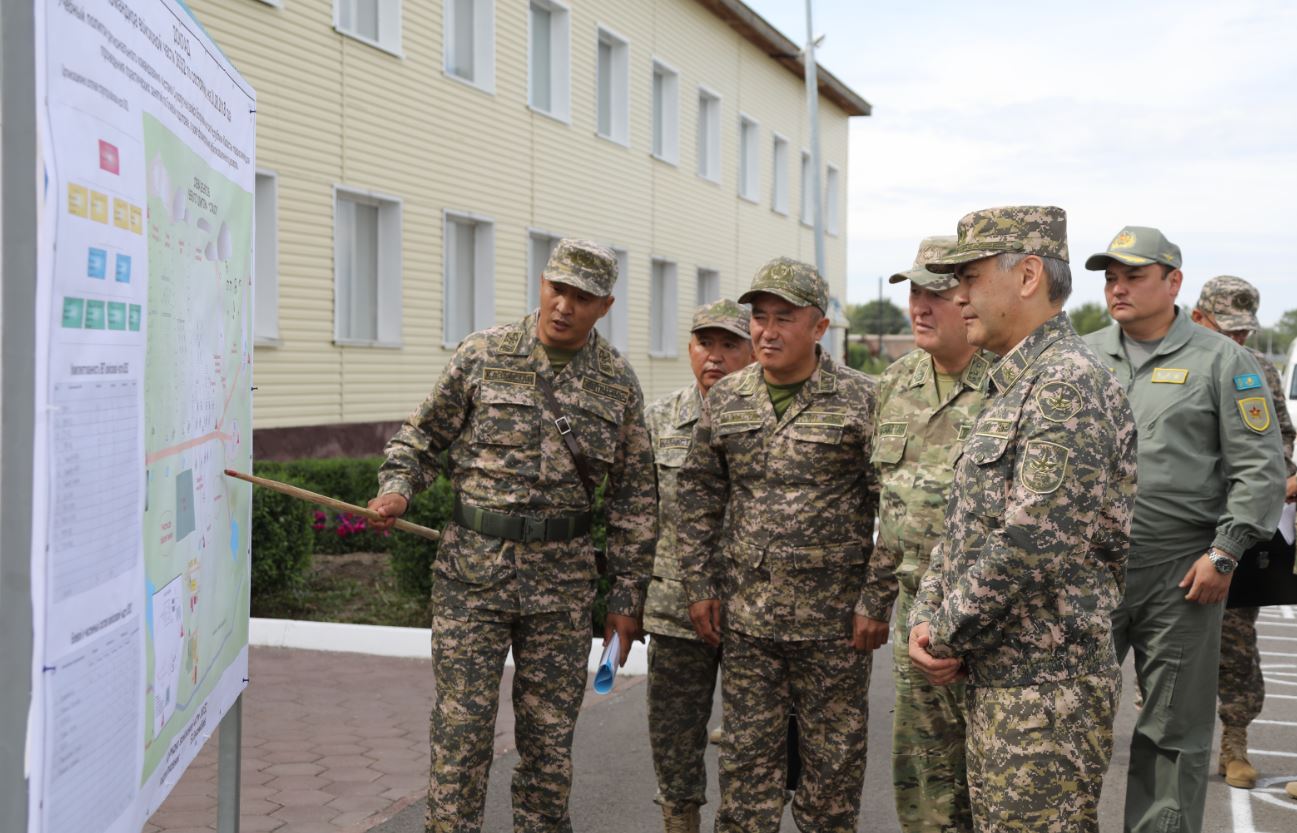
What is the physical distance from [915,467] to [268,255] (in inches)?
369

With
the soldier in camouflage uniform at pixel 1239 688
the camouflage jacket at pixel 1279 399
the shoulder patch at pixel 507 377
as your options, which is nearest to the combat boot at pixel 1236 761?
the soldier in camouflage uniform at pixel 1239 688

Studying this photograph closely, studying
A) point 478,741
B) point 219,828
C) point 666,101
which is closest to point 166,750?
point 219,828

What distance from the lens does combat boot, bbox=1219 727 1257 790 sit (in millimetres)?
5688

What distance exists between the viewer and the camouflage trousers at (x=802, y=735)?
4.30m

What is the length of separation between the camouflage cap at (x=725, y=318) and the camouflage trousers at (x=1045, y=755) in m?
2.57

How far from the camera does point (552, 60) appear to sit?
699 inches

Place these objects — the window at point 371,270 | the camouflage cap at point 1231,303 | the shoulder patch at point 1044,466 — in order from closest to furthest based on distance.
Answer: the shoulder patch at point 1044,466, the camouflage cap at point 1231,303, the window at point 371,270

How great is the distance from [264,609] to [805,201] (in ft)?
72.1

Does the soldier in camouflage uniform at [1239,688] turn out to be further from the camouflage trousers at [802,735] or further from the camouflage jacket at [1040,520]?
the camouflage jacket at [1040,520]

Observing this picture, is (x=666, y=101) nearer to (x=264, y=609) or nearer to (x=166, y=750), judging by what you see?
(x=264, y=609)

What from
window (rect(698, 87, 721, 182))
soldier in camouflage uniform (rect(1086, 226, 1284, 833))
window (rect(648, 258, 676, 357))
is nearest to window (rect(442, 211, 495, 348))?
window (rect(648, 258, 676, 357))

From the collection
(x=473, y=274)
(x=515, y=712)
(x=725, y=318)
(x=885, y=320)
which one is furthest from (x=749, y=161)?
(x=885, y=320)

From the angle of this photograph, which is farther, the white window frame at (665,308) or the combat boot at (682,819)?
the white window frame at (665,308)

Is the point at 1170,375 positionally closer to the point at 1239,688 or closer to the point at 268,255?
the point at 1239,688
